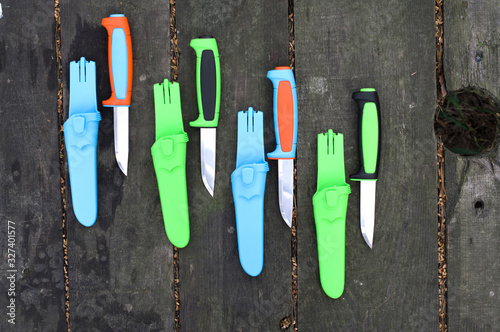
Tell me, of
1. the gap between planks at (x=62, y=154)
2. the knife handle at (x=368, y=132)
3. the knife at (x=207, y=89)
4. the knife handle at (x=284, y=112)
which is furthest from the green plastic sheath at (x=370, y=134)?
the gap between planks at (x=62, y=154)

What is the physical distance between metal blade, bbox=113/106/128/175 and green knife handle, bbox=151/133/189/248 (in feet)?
0.26

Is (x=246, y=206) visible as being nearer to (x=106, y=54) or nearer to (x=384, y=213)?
(x=384, y=213)

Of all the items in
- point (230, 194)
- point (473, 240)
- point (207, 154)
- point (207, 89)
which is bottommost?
point (473, 240)

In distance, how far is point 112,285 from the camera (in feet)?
3.44

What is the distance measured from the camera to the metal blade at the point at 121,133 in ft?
3.31

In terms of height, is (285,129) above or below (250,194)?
above

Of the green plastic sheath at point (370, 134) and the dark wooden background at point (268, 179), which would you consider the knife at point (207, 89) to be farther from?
the green plastic sheath at point (370, 134)

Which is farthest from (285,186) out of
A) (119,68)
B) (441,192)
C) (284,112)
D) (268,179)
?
(119,68)

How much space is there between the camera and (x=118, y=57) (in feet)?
3.25

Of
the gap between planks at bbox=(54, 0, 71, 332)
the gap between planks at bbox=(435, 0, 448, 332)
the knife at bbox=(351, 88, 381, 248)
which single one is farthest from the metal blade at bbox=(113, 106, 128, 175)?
the gap between planks at bbox=(435, 0, 448, 332)

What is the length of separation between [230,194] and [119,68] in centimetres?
40

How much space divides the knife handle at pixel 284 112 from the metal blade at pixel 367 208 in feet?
0.63

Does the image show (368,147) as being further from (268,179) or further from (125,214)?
(125,214)

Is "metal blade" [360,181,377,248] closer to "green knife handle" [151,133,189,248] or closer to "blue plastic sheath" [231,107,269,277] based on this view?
"blue plastic sheath" [231,107,269,277]
